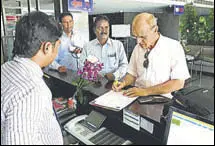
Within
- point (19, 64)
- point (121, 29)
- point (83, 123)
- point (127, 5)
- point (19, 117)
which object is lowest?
point (83, 123)

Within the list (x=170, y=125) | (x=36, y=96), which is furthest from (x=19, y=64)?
(x=170, y=125)

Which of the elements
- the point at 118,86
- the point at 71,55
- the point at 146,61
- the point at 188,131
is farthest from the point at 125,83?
the point at 188,131

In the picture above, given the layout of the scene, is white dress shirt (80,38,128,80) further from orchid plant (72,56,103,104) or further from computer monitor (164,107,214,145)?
computer monitor (164,107,214,145)

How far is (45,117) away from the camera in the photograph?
0.52m

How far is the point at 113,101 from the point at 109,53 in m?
0.78

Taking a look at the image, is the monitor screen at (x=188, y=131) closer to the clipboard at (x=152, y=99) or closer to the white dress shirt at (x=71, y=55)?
the clipboard at (x=152, y=99)

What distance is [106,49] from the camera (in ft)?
5.68

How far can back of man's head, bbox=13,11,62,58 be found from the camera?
1.81 feet

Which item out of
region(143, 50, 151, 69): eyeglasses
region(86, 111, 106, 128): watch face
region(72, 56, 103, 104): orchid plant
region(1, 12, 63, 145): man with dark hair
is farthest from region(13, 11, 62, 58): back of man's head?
region(143, 50, 151, 69): eyeglasses

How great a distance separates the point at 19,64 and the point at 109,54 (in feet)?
4.04

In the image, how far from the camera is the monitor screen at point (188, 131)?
0.48m

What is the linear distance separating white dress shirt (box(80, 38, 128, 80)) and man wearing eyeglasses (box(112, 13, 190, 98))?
24 cm

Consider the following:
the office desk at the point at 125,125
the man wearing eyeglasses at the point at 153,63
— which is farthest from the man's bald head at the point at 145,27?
the office desk at the point at 125,125

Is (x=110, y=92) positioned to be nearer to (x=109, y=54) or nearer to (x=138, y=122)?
(x=138, y=122)
